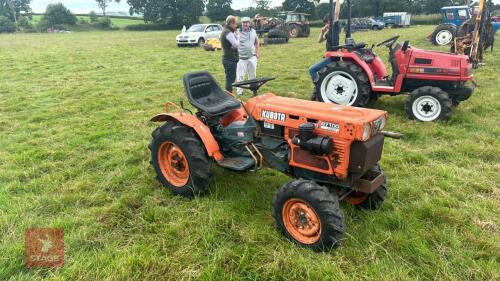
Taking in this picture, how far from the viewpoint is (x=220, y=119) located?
4172mm

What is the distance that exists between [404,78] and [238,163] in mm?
4101

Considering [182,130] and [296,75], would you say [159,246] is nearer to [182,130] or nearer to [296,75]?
[182,130]

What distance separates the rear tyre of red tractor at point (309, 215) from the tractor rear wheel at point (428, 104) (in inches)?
152

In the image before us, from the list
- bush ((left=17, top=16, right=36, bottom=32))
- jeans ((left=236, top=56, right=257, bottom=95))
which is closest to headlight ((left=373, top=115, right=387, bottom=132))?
jeans ((left=236, top=56, right=257, bottom=95))

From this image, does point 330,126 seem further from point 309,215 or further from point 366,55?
point 366,55

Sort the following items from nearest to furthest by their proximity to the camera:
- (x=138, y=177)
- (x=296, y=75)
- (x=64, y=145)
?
(x=138, y=177) → (x=64, y=145) → (x=296, y=75)

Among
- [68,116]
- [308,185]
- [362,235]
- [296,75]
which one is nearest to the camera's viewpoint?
[308,185]

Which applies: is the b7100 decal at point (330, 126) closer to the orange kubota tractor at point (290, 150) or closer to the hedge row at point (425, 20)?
the orange kubota tractor at point (290, 150)

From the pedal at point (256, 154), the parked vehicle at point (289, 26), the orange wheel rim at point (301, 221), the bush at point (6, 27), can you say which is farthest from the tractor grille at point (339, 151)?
the bush at point (6, 27)

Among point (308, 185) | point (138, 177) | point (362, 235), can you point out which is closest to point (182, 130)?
point (138, 177)

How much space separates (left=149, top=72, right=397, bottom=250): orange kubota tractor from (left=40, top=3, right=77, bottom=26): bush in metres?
54.8

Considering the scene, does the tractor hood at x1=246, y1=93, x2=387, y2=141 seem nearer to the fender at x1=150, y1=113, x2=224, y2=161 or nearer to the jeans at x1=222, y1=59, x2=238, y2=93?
the fender at x1=150, y1=113, x2=224, y2=161

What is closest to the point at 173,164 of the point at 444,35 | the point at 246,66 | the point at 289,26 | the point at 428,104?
the point at 428,104

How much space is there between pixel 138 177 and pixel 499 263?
354 centimetres
